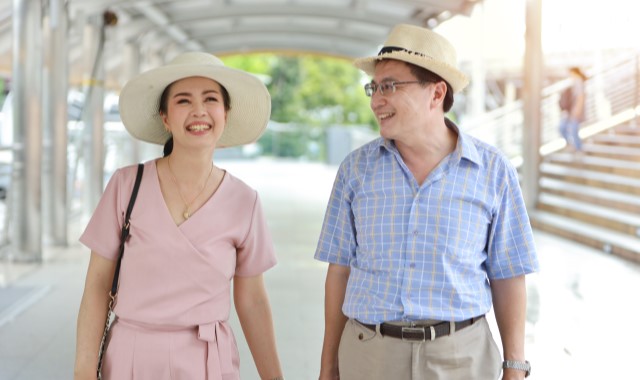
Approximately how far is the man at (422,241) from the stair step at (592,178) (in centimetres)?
853

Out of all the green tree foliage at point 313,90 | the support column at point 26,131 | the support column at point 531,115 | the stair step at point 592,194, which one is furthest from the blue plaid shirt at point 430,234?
the green tree foliage at point 313,90

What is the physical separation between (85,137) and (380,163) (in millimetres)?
9169

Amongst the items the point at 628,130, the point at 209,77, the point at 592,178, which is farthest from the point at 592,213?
the point at 209,77

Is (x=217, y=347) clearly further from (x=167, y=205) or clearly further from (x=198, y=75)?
(x=198, y=75)

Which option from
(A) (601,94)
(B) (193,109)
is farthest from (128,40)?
(B) (193,109)

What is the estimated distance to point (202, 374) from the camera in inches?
84.6

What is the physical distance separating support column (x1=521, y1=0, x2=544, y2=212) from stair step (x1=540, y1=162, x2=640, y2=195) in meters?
0.52

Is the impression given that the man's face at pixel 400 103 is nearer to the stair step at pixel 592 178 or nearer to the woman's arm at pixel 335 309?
the woman's arm at pixel 335 309

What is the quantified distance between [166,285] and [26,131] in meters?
6.08

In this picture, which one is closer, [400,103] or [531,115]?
[400,103]

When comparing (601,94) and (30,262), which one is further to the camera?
(601,94)

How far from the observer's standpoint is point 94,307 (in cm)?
219

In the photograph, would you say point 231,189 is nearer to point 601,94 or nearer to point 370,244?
point 370,244

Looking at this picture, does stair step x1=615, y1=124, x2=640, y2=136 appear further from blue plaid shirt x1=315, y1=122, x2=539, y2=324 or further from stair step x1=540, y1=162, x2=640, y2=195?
blue plaid shirt x1=315, y1=122, x2=539, y2=324
